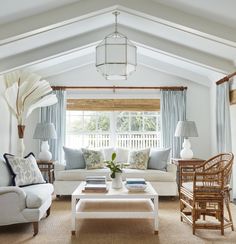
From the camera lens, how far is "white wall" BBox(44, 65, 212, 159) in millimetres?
6992

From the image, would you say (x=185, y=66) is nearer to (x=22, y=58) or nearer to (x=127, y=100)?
(x=127, y=100)

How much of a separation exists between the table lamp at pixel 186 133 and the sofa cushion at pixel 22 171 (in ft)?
9.68

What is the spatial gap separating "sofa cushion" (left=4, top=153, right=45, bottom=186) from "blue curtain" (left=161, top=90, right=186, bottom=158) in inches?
123

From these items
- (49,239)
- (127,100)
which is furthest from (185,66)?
(49,239)

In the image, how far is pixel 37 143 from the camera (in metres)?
6.96

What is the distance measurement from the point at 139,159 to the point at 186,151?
0.99m

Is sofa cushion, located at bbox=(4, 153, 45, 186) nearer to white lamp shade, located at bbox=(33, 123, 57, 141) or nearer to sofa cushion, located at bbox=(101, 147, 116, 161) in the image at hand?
white lamp shade, located at bbox=(33, 123, 57, 141)

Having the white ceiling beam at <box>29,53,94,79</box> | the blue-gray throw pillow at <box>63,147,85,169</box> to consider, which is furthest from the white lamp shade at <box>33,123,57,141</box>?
the white ceiling beam at <box>29,53,94,79</box>

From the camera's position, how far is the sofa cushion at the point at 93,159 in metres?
6.09

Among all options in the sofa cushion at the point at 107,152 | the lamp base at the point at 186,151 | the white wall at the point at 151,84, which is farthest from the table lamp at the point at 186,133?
the sofa cushion at the point at 107,152

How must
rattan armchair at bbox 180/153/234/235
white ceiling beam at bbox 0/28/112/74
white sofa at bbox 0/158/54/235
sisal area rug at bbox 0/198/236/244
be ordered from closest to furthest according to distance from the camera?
sisal area rug at bbox 0/198/236/244
white sofa at bbox 0/158/54/235
rattan armchair at bbox 180/153/234/235
white ceiling beam at bbox 0/28/112/74

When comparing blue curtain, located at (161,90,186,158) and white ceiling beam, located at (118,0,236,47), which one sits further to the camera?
blue curtain, located at (161,90,186,158)

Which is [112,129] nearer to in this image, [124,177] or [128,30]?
[124,177]

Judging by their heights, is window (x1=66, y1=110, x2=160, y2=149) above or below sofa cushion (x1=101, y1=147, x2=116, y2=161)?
above
